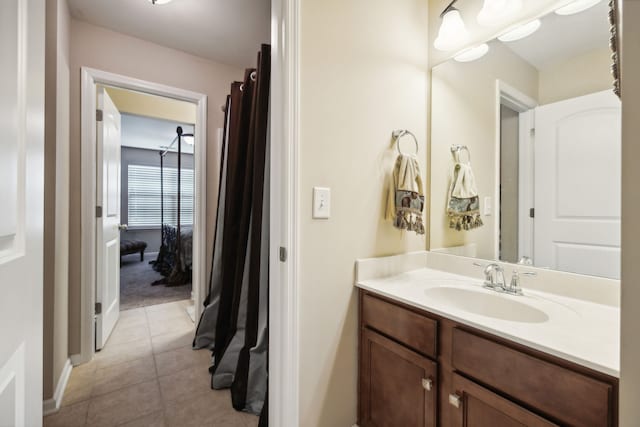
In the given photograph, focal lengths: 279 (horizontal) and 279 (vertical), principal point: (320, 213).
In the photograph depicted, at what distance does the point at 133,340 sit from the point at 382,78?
8.81ft

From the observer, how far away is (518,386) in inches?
30.3

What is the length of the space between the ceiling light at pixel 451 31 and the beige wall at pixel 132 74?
4.98 feet

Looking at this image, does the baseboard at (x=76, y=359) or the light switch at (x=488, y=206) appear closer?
the light switch at (x=488, y=206)

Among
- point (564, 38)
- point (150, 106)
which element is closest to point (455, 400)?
point (564, 38)

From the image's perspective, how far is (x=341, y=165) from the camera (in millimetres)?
1243

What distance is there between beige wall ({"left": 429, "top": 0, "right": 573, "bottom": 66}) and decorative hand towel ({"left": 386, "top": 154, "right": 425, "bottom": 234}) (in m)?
0.67

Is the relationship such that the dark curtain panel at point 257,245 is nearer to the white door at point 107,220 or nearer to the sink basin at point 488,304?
the sink basin at point 488,304

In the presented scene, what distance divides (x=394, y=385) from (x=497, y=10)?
1.69 metres

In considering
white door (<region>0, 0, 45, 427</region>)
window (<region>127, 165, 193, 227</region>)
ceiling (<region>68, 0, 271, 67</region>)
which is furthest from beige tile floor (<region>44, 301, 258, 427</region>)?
window (<region>127, 165, 193, 227</region>)

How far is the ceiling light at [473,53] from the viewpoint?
1.39m

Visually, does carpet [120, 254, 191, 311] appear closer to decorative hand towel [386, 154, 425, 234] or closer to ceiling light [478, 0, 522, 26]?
decorative hand towel [386, 154, 425, 234]

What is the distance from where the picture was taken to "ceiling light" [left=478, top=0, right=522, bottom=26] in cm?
125

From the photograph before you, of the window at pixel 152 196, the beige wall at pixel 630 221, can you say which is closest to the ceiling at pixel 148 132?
the window at pixel 152 196

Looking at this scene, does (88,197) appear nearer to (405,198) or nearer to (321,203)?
(321,203)
